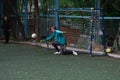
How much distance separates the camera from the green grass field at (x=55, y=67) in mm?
12875

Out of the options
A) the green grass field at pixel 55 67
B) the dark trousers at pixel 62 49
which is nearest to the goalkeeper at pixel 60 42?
the dark trousers at pixel 62 49

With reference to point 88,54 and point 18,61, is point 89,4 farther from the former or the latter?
point 18,61

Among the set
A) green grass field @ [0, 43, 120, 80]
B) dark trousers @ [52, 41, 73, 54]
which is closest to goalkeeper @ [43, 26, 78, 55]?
dark trousers @ [52, 41, 73, 54]

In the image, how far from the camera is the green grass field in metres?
12.9

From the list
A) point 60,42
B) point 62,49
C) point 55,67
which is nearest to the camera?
point 55,67

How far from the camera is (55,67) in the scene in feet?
49.4

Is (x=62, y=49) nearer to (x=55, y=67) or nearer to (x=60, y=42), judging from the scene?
(x=60, y=42)

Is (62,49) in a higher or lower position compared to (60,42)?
lower

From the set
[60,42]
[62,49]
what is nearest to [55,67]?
[62,49]

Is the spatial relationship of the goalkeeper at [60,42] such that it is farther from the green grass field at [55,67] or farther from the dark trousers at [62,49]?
the green grass field at [55,67]

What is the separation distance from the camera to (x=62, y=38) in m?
20.1

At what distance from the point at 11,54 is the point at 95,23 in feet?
13.0

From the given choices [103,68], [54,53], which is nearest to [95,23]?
[54,53]

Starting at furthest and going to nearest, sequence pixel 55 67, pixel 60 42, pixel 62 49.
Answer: pixel 60 42
pixel 62 49
pixel 55 67
